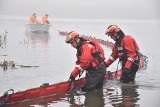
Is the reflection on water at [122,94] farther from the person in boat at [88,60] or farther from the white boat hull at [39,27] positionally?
the white boat hull at [39,27]

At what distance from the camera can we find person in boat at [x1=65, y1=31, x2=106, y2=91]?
1046 cm

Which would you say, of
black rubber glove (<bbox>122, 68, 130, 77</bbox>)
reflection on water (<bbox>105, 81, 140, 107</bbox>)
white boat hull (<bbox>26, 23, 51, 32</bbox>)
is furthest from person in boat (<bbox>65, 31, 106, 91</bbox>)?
white boat hull (<bbox>26, 23, 51, 32</bbox>)

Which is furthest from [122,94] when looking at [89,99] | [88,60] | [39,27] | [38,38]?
[39,27]

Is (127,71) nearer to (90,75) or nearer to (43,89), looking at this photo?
(90,75)

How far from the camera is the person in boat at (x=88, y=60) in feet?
34.3

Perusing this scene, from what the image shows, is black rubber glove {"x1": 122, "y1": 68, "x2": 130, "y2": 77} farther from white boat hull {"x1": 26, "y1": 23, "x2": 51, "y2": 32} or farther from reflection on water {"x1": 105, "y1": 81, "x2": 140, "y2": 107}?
white boat hull {"x1": 26, "y1": 23, "x2": 51, "y2": 32}

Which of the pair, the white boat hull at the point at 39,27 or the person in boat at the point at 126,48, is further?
the white boat hull at the point at 39,27

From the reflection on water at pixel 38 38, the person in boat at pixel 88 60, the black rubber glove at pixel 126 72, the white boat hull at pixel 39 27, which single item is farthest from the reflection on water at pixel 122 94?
the white boat hull at pixel 39 27

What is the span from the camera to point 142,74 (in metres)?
15.6

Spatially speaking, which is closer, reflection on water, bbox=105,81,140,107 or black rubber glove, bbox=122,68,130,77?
reflection on water, bbox=105,81,140,107

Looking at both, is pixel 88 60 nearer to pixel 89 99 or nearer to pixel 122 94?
pixel 89 99

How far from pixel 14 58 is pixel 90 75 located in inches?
422

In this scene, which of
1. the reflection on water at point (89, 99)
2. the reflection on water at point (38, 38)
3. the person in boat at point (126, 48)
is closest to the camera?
the reflection on water at point (89, 99)

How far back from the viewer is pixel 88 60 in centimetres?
1042
